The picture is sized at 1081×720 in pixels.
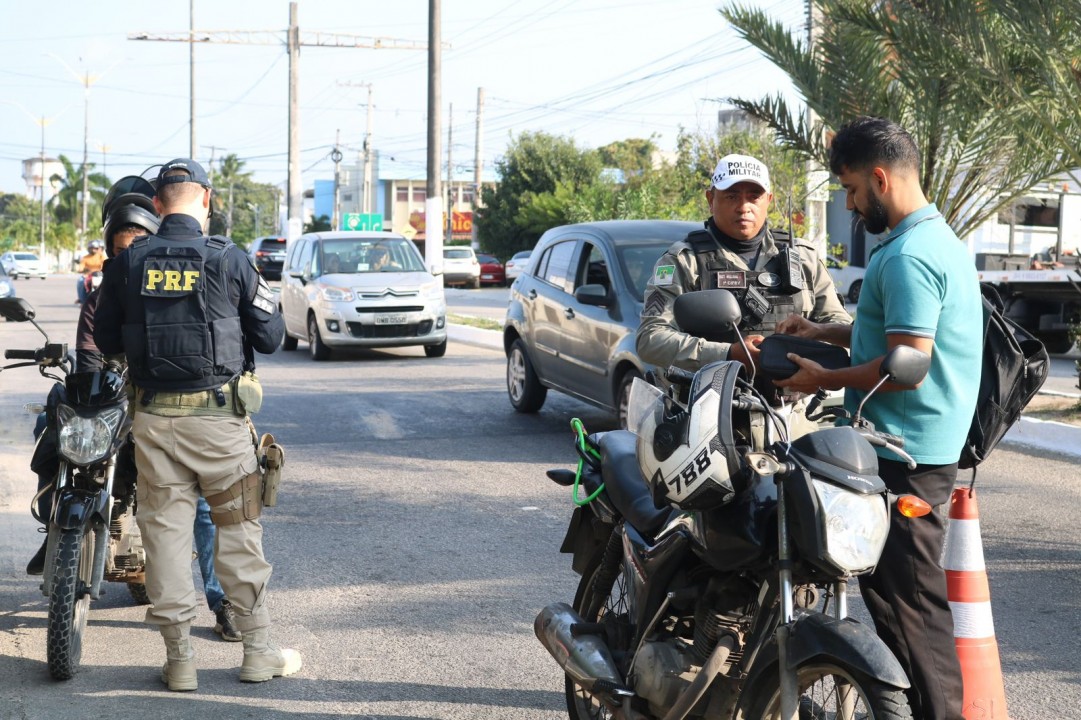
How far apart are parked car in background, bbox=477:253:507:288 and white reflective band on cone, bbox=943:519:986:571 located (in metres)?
42.5

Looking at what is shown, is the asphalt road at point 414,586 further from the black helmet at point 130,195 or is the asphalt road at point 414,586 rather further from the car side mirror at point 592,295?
the black helmet at point 130,195

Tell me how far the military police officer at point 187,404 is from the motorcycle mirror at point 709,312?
2.10m

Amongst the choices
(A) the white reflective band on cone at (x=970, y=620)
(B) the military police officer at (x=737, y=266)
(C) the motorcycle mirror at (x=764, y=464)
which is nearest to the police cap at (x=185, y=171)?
(B) the military police officer at (x=737, y=266)

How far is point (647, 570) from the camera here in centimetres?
359

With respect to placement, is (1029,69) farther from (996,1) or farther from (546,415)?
(546,415)

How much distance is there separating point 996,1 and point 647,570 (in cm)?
706

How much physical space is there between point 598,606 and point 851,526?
138 cm

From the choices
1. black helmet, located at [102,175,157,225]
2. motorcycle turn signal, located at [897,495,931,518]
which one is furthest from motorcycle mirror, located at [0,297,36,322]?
motorcycle turn signal, located at [897,495,931,518]

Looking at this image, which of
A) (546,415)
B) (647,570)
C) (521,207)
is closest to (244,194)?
(521,207)

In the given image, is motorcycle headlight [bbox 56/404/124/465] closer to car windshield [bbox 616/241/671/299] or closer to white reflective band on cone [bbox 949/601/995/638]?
white reflective band on cone [bbox 949/601/995/638]

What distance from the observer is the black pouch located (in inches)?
130

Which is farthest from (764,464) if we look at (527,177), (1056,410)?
(527,177)

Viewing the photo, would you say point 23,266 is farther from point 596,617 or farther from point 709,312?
point 709,312

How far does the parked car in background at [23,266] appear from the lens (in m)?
59.8
